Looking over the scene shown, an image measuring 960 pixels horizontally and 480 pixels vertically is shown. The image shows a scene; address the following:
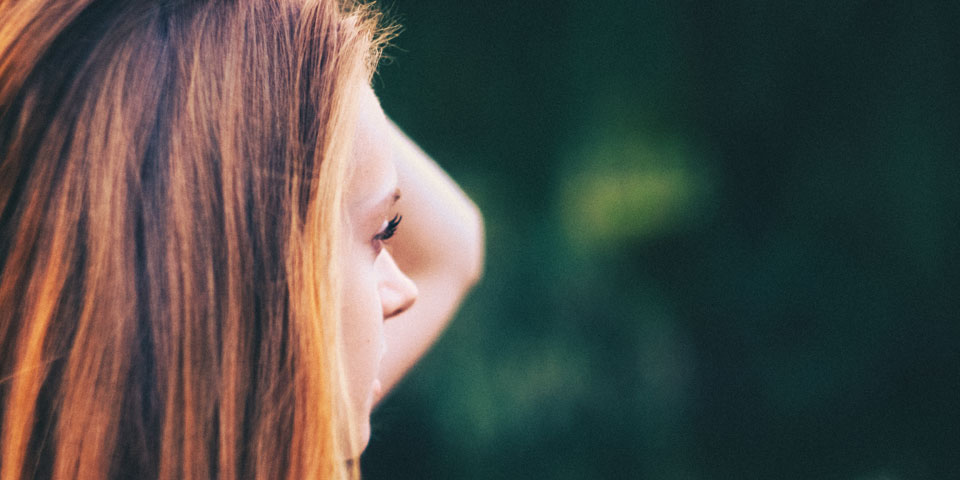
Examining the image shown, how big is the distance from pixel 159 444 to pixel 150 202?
0.17 meters

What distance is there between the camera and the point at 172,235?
1.53 feet

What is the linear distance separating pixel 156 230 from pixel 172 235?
0.01 m

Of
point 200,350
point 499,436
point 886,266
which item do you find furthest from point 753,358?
point 200,350

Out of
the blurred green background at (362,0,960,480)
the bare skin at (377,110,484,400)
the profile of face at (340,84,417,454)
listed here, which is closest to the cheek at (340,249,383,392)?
the profile of face at (340,84,417,454)

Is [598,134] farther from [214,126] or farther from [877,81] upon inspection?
[214,126]

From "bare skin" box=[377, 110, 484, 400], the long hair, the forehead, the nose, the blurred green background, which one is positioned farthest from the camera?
the blurred green background

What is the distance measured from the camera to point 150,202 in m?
0.47

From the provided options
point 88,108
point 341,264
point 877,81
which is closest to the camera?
point 88,108

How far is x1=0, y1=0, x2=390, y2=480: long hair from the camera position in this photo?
1.50ft

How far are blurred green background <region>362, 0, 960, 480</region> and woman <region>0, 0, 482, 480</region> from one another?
1.64 feet

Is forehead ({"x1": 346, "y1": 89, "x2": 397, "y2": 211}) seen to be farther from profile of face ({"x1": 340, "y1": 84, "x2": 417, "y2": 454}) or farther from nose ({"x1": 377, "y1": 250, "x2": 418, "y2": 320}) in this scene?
nose ({"x1": 377, "y1": 250, "x2": 418, "y2": 320})

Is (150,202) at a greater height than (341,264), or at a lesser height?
greater

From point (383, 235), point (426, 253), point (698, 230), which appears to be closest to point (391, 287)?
point (383, 235)

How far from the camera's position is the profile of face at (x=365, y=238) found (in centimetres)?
57
